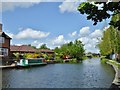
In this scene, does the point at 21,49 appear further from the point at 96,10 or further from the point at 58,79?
the point at 96,10

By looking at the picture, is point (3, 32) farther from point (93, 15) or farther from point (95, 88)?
point (93, 15)

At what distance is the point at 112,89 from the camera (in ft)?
58.9

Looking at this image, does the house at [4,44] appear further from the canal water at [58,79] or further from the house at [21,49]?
the canal water at [58,79]

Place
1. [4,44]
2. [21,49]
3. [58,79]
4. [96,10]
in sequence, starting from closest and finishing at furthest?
[96,10] < [58,79] < [4,44] < [21,49]

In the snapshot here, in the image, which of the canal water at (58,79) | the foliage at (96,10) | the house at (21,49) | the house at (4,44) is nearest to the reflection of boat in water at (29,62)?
the house at (4,44)

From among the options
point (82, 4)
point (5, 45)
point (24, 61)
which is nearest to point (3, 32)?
point (5, 45)

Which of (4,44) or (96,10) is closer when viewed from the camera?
(96,10)

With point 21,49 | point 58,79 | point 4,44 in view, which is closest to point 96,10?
point 58,79

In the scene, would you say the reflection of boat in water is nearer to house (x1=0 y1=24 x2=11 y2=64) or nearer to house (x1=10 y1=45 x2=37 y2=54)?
house (x1=0 y1=24 x2=11 y2=64)

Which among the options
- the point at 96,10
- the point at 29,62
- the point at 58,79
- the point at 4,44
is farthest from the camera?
the point at 29,62

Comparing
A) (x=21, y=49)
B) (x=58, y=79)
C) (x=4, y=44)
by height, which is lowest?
(x=58, y=79)

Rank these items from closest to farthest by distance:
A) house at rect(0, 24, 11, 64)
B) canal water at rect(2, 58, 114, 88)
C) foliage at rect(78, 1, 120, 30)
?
foliage at rect(78, 1, 120, 30) < canal water at rect(2, 58, 114, 88) < house at rect(0, 24, 11, 64)

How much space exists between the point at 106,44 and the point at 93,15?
65908 millimetres

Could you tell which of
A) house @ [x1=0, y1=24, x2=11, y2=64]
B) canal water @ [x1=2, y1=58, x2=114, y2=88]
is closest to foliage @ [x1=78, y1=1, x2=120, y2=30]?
canal water @ [x1=2, y1=58, x2=114, y2=88]
